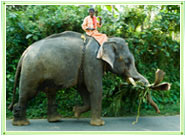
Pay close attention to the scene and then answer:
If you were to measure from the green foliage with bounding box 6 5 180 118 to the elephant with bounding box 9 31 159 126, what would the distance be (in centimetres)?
98

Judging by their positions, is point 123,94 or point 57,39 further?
point 123,94

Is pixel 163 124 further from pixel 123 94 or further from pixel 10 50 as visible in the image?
pixel 10 50

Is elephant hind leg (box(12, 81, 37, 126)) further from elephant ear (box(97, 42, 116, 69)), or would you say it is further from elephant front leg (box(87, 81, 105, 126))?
elephant ear (box(97, 42, 116, 69))

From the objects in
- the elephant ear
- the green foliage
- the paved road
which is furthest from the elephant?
the green foliage

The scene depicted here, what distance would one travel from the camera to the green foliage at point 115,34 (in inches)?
210

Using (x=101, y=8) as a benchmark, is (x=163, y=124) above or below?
below

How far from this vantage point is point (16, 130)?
12.4 feet

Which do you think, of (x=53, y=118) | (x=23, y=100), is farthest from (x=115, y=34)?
(x=23, y=100)

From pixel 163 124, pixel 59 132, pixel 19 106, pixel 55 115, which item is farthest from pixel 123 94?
pixel 19 106

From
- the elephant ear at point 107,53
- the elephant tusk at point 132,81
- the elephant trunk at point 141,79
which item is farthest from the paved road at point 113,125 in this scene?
the elephant ear at point 107,53

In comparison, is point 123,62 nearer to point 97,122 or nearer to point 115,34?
point 97,122

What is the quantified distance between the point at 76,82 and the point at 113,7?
125 inches

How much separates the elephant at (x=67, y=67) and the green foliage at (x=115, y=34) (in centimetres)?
98

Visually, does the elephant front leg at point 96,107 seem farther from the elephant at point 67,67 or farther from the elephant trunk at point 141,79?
the elephant trunk at point 141,79
